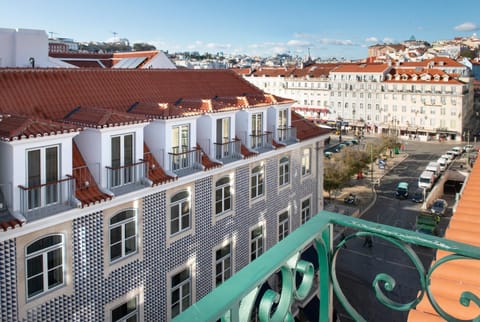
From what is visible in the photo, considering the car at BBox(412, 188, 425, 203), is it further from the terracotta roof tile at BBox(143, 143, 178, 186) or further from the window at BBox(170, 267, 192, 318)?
the terracotta roof tile at BBox(143, 143, 178, 186)

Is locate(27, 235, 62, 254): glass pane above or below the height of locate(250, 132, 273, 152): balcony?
below

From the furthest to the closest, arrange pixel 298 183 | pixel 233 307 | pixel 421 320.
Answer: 1. pixel 298 183
2. pixel 421 320
3. pixel 233 307

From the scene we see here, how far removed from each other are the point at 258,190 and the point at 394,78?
60176 millimetres

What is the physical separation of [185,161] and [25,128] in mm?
4926

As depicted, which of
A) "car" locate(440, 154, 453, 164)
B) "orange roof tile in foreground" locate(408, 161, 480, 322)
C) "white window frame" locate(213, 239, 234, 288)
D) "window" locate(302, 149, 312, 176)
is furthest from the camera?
"car" locate(440, 154, 453, 164)

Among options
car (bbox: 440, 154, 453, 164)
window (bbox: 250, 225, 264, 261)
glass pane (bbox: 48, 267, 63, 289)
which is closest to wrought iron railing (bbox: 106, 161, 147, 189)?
glass pane (bbox: 48, 267, 63, 289)

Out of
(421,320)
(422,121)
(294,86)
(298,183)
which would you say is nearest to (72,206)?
(421,320)

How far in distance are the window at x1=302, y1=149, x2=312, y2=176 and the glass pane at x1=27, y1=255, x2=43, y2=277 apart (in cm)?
1182

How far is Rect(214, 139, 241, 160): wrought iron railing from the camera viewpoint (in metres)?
14.0

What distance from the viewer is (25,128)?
27.7 ft

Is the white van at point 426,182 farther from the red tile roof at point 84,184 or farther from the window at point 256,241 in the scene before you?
the red tile roof at point 84,184

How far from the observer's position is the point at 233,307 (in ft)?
6.22

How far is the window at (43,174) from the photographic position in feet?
28.8

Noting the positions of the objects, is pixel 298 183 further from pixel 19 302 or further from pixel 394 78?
pixel 394 78
